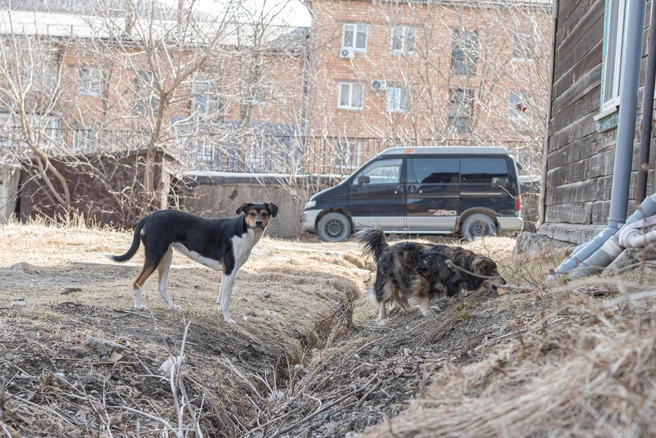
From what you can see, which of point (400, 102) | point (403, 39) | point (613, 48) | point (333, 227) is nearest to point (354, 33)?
point (400, 102)

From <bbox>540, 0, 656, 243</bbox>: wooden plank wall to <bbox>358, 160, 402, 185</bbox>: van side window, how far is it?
7057 mm

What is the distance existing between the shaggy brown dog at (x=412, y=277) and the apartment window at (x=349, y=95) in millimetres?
22437

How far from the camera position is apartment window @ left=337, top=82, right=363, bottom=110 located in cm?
2891

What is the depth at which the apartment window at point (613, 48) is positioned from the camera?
6.79 m

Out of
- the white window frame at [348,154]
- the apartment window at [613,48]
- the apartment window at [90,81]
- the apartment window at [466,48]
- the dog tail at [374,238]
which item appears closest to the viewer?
the apartment window at [613,48]

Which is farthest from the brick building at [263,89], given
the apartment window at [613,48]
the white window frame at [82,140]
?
the apartment window at [613,48]

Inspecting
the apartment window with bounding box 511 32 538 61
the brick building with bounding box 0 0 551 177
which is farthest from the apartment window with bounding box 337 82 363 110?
the apartment window with bounding box 511 32 538 61

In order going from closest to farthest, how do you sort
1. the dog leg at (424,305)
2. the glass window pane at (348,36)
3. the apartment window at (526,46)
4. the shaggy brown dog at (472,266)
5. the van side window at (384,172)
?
the shaggy brown dog at (472,266)
the dog leg at (424,305)
the van side window at (384,172)
the apartment window at (526,46)
the glass window pane at (348,36)

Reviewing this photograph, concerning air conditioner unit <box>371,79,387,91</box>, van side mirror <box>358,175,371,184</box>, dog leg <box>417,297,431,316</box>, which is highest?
air conditioner unit <box>371,79,387,91</box>

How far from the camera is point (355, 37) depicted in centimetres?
2900

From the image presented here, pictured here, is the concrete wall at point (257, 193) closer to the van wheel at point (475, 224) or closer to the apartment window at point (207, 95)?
the apartment window at point (207, 95)

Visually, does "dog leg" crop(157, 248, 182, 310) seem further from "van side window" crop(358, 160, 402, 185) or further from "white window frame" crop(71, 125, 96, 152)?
"white window frame" crop(71, 125, 96, 152)

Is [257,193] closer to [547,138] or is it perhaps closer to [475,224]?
[475,224]

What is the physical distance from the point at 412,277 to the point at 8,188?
1269cm
